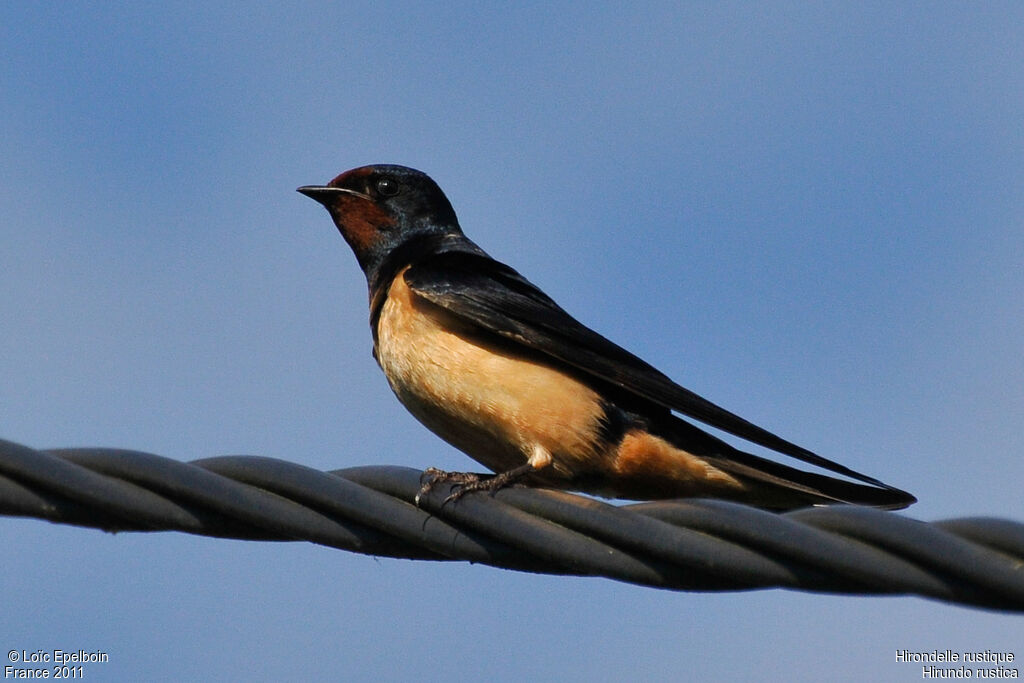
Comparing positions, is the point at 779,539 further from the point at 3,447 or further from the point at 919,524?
the point at 3,447

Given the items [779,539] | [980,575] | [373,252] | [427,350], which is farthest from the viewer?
[373,252]

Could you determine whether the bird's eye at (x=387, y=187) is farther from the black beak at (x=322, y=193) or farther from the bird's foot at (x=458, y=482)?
the bird's foot at (x=458, y=482)

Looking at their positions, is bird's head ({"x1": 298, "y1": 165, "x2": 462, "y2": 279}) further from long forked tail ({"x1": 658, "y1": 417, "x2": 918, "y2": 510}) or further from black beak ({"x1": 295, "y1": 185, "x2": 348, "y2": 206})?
long forked tail ({"x1": 658, "y1": 417, "x2": 918, "y2": 510})

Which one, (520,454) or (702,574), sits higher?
(520,454)

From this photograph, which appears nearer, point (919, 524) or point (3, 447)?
point (919, 524)

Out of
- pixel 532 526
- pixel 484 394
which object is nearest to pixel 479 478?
pixel 484 394

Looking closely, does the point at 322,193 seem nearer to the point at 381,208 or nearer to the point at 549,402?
the point at 381,208

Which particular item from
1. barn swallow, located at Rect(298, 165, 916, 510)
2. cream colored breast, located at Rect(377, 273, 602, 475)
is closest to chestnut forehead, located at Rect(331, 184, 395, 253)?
barn swallow, located at Rect(298, 165, 916, 510)

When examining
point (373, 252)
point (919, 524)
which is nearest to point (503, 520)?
point (919, 524)
